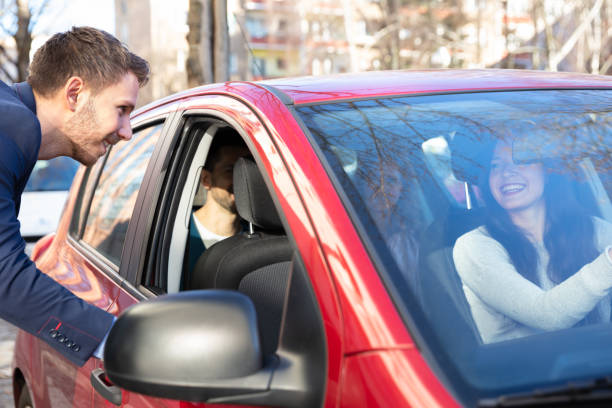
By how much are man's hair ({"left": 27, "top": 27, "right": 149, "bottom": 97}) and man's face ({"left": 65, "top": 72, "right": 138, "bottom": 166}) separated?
3 cm

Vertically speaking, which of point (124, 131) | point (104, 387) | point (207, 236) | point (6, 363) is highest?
point (124, 131)

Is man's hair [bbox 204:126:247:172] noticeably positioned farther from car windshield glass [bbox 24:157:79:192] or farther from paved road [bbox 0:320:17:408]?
car windshield glass [bbox 24:157:79:192]

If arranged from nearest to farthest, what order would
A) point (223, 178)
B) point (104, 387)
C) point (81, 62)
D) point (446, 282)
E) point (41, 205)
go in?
point (446, 282) < point (104, 387) < point (81, 62) < point (223, 178) < point (41, 205)

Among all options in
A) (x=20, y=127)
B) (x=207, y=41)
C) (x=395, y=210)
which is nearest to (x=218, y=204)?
(x=20, y=127)

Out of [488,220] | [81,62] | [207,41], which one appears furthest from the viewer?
[207,41]

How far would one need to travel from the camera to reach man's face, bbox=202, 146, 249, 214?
10.4 ft

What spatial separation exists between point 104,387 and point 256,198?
69 centimetres

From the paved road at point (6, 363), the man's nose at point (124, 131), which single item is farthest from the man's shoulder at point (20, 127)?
the paved road at point (6, 363)

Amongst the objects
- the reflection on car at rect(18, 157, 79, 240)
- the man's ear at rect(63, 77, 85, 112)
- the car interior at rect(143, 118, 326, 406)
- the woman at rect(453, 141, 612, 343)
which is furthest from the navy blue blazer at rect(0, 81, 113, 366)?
the reflection on car at rect(18, 157, 79, 240)

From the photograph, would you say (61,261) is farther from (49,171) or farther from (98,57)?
(49,171)

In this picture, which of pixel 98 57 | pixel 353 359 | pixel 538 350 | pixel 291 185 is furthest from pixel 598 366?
pixel 98 57

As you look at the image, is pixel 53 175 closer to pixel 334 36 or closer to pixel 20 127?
pixel 20 127

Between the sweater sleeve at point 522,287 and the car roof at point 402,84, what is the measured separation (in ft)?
1.78

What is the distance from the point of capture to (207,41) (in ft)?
31.8
